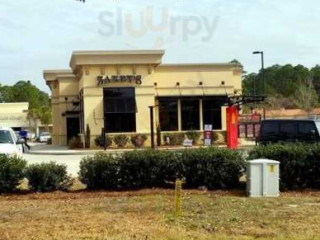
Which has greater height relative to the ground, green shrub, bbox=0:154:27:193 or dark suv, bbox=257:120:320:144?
dark suv, bbox=257:120:320:144

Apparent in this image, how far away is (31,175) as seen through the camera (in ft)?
44.9

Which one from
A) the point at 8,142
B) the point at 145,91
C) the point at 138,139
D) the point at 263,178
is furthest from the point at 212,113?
the point at 263,178

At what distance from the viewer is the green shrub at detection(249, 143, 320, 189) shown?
1372 cm

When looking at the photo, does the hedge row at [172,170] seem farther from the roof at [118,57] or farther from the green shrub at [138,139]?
the roof at [118,57]

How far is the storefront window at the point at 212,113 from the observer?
45750mm

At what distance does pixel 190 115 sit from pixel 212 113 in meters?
1.75

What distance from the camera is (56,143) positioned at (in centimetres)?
5484

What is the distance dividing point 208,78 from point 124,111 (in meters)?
7.89

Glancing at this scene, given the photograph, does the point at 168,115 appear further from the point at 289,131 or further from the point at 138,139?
the point at 289,131

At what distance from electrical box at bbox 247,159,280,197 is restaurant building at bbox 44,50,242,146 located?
3012 centimetres

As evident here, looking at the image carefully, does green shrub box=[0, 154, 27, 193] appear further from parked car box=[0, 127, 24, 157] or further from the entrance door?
the entrance door

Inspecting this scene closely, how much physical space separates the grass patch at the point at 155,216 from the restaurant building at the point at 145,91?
97.9 ft

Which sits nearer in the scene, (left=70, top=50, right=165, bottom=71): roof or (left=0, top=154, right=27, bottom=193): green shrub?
(left=0, top=154, right=27, bottom=193): green shrub

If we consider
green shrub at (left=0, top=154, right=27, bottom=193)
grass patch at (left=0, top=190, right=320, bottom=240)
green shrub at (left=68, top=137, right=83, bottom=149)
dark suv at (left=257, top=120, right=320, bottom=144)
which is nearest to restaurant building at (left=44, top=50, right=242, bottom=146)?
green shrub at (left=68, top=137, right=83, bottom=149)
